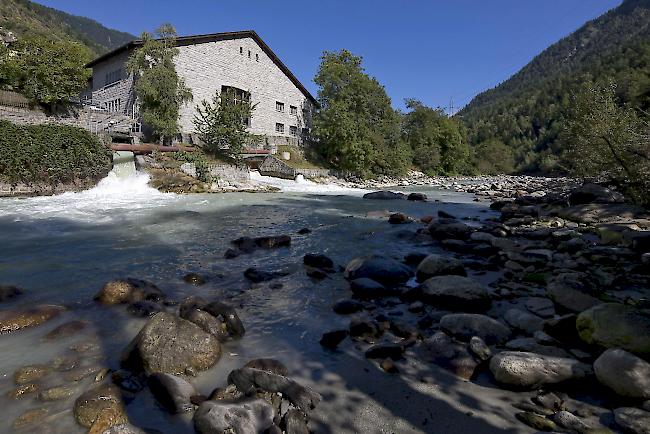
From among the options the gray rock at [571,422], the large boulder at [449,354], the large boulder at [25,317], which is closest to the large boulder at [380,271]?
the large boulder at [449,354]

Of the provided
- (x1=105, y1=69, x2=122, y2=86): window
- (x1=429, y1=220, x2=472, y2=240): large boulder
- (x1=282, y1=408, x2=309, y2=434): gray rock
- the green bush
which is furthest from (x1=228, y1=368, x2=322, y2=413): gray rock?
(x1=105, y1=69, x2=122, y2=86): window

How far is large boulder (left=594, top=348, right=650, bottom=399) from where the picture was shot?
3.01 m

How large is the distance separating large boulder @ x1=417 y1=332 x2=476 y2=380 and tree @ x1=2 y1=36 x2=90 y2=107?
3027 centimetres

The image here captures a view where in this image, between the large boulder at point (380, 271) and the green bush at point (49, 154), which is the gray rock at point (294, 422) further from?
the green bush at point (49, 154)

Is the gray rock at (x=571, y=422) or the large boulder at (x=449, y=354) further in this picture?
the large boulder at (x=449, y=354)

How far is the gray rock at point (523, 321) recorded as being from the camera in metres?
4.52

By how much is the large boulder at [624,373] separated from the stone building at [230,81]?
104ft

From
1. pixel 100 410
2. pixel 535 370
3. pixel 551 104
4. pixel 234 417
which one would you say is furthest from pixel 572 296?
pixel 551 104

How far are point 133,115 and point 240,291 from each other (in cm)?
2798

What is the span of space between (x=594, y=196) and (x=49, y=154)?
26021 mm

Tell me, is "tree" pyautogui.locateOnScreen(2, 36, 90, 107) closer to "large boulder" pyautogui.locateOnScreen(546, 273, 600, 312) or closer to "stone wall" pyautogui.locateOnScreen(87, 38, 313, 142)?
"stone wall" pyautogui.locateOnScreen(87, 38, 313, 142)

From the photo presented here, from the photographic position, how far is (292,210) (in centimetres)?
1684

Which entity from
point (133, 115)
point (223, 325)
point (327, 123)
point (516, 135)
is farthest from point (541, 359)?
point (516, 135)

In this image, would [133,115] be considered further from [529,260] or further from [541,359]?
[541,359]
